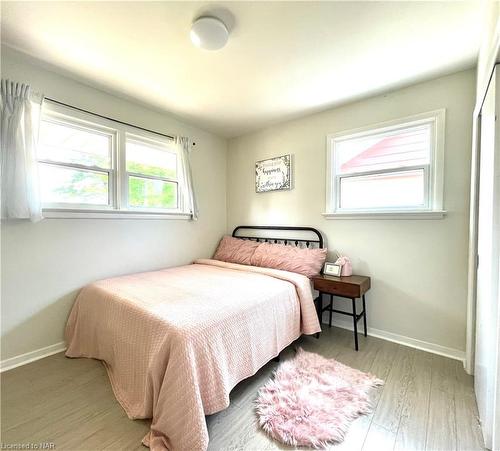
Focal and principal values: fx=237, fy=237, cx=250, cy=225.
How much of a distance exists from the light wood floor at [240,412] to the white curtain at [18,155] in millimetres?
1265

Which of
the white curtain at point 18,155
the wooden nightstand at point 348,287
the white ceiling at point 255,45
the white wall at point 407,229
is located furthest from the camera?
the wooden nightstand at point 348,287

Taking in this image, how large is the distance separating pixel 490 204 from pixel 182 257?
2936 millimetres

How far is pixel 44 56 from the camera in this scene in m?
1.89

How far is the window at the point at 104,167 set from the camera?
2.13m

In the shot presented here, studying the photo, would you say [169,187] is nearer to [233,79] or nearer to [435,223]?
[233,79]

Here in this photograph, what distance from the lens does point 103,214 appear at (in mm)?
2377

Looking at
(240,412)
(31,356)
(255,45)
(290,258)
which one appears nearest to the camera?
(240,412)

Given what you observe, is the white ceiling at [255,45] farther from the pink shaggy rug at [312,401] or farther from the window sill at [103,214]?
the pink shaggy rug at [312,401]

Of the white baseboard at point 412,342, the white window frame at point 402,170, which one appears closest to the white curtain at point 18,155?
the white window frame at point 402,170

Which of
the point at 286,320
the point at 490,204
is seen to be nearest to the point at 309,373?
the point at 286,320

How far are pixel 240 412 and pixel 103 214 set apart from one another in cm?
211

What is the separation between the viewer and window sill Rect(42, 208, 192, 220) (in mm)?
2082

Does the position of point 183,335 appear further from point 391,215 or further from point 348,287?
point 391,215

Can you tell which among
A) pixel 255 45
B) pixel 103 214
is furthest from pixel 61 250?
pixel 255 45
